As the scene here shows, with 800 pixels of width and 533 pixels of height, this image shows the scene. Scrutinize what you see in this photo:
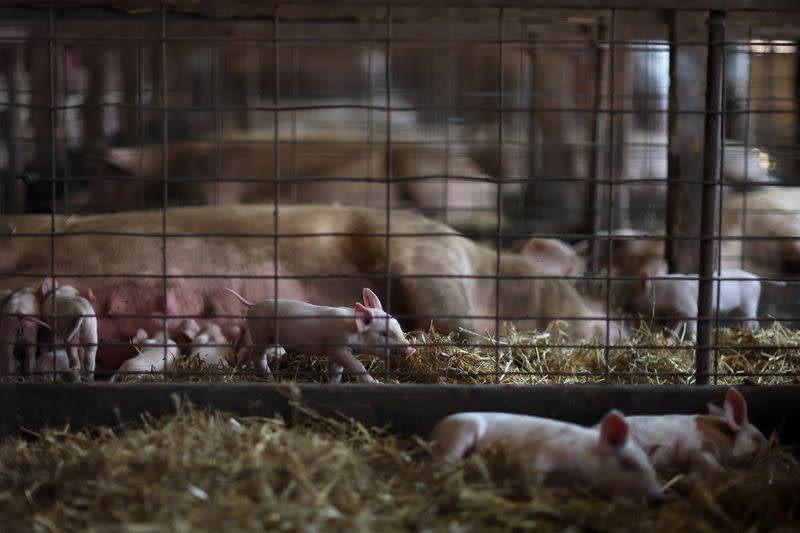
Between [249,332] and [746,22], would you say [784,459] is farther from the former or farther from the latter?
[746,22]

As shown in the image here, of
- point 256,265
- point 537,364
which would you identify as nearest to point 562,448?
point 537,364

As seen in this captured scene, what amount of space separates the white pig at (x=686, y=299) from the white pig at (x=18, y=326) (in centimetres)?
264

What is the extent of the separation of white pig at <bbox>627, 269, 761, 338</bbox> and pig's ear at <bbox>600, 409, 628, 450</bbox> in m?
2.18

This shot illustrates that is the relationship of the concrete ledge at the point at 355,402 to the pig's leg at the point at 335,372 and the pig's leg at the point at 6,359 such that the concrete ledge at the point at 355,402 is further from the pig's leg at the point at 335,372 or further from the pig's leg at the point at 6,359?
the pig's leg at the point at 6,359

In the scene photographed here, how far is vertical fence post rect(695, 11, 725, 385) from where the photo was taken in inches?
134

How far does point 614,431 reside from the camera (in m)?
2.60

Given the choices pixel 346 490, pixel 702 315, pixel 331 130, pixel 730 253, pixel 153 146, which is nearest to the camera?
pixel 346 490

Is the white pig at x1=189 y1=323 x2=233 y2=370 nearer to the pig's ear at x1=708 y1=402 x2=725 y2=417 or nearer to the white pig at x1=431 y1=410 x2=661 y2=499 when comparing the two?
the white pig at x1=431 y1=410 x2=661 y2=499

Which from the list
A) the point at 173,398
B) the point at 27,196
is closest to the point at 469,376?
the point at 173,398

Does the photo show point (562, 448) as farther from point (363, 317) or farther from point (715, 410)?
point (363, 317)

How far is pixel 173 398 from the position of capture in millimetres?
3096

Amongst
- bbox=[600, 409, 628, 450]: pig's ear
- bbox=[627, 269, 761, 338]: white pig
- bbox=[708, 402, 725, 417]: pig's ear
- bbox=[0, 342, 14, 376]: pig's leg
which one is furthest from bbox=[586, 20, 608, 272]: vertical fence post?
bbox=[600, 409, 628, 450]: pig's ear

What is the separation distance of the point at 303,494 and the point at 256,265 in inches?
103

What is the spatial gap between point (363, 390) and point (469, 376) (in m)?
0.63
